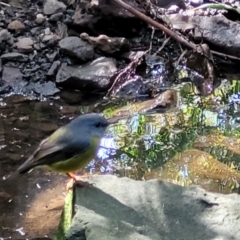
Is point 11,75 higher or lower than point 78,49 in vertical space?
lower

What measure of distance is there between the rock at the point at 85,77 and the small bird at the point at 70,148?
94.4 inches

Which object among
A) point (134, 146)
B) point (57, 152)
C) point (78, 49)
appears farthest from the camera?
point (78, 49)

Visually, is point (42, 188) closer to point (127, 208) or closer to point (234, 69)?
point (127, 208)

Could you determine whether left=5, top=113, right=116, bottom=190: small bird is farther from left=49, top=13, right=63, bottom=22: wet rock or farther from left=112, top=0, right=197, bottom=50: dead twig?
left=49, top=13, right=63, bottom=22: wet rock

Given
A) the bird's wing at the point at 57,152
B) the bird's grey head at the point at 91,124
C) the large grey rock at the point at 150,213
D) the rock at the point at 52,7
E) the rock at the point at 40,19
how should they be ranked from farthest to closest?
the rock at the point at 52,7 → the rock at the point at 40,19 → the bird's grey head at the point at 91,124 → the bird's wing at the point at 57,152 → the large grey rock at the point at 150,213

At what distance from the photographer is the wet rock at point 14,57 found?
686 centimetres

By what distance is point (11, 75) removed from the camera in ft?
22.1

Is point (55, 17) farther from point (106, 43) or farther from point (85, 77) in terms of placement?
point (85, 77)

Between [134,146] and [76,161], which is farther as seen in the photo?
[134,146]

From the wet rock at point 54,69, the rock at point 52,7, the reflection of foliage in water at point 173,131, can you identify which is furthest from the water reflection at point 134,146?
the rock at point 52,7

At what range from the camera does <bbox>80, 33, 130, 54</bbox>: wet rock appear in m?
7.00

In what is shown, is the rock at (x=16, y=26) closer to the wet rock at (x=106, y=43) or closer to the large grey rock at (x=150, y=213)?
the wet rock at (x=106, y=43)

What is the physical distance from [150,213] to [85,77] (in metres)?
2.91

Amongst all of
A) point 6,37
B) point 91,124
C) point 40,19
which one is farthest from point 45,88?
point 91,124
